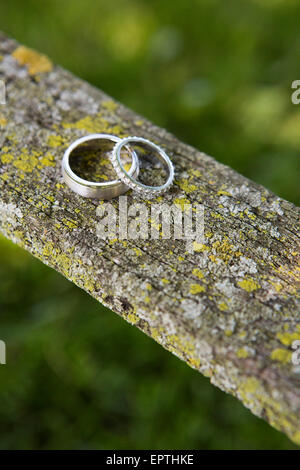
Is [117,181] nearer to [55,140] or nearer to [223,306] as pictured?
[55,140]

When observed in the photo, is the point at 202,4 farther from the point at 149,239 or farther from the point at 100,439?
the point at 100,439

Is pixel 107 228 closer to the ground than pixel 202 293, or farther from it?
farther from it

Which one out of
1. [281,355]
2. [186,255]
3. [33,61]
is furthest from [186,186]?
[33,61]

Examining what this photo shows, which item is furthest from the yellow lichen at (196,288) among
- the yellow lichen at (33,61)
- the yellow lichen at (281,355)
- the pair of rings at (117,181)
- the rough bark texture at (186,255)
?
the yellow lichen at (33,61)

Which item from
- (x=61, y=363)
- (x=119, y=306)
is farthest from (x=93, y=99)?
(x=61, y=363)

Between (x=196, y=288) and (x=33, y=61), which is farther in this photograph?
(x=33, y=61)

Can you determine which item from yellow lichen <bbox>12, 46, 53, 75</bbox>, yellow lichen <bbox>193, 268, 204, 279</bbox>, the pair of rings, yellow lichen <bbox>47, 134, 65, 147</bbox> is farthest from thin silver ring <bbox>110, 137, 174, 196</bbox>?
yellow lichen <bbox>12, 46, 53, 75</bbox>

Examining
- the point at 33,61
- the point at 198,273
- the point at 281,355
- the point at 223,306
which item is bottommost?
the point at 281,355

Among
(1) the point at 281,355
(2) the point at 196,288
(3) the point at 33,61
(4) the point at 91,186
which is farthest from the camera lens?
(3) the point at 33,61

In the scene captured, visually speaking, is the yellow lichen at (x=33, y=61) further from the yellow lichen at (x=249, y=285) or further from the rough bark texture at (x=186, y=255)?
the yellow lichen at (x=249, y=285)
